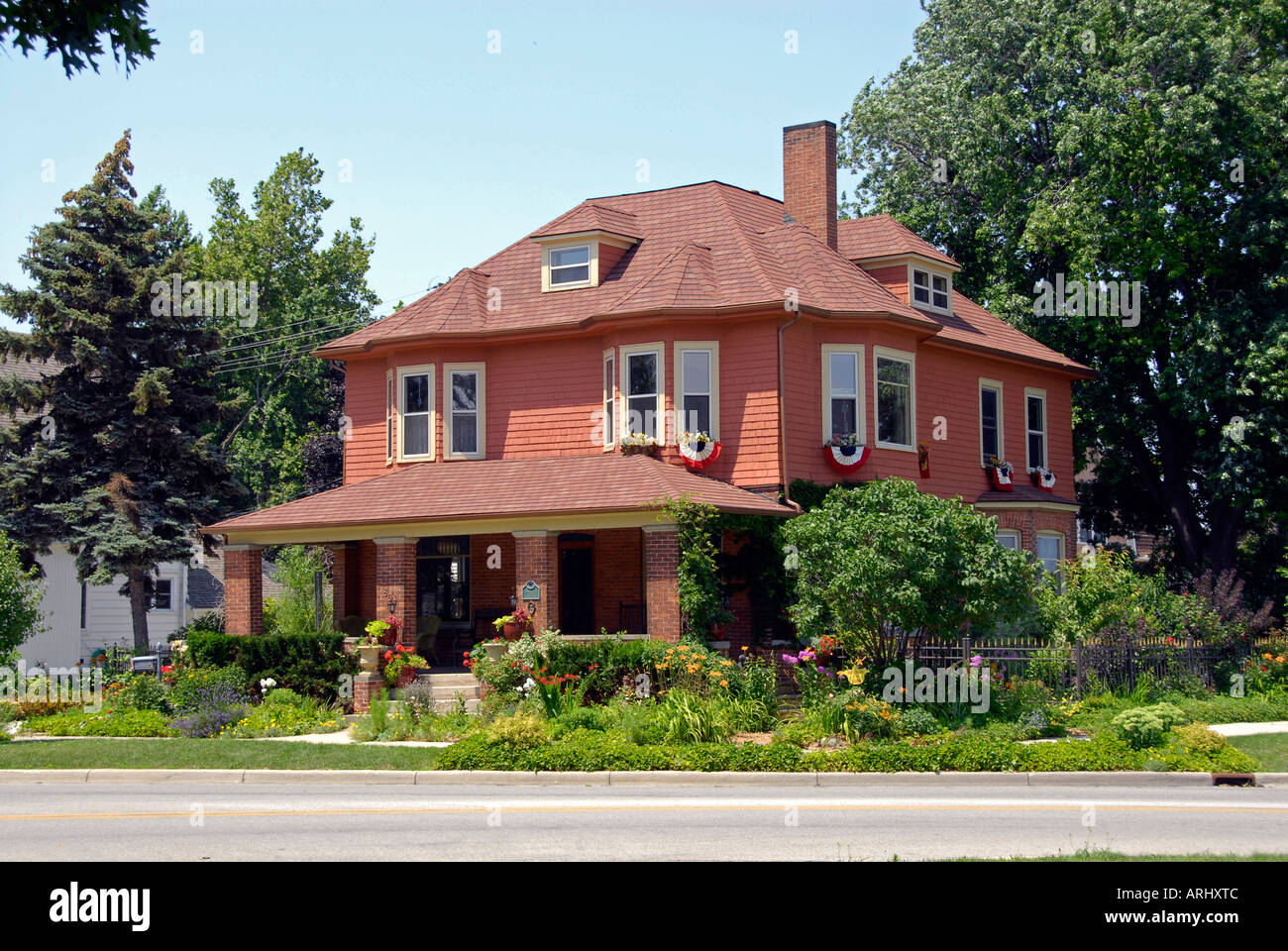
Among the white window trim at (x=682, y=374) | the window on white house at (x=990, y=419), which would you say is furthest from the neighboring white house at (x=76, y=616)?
the window on white house at (x=990, y=419)

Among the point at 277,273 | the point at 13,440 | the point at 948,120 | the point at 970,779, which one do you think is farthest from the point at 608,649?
the point at 277,273

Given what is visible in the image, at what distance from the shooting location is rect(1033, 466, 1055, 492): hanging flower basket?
3170cm

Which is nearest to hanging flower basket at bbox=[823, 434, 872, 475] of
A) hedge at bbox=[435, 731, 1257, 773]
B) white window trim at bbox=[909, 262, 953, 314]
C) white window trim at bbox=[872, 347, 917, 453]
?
white window trim at bbox=[872, 347, 917, 453]

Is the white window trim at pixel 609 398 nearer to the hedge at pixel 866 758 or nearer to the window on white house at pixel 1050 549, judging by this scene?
the hedge at pixel 866 758

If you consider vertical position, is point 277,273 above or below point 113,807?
above

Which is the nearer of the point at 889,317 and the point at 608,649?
the point at 608,649

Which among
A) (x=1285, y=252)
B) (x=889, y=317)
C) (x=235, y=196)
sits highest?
(x=235, y=196)

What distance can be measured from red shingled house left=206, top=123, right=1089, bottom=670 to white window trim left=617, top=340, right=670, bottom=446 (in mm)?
45

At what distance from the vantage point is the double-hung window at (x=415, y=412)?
94.5 feet

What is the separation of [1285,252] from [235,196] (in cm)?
4104

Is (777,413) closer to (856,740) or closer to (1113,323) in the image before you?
(856,740)

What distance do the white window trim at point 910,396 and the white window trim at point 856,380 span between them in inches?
9.0

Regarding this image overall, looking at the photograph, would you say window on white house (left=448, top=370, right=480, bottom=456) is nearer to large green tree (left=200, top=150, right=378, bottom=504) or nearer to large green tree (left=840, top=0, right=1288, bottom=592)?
large green tree (left=840, top=0, right=1288, bottom=592)

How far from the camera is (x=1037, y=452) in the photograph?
3256 cm
